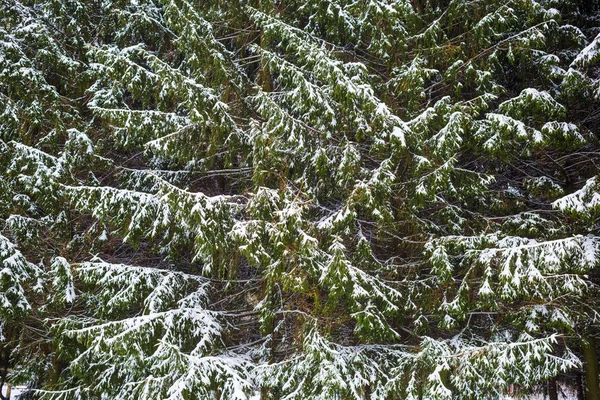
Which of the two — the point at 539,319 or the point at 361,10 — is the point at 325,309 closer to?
the point at 539,319

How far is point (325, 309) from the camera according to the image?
577cm

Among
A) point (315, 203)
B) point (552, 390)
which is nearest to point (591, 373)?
point (315, 203)

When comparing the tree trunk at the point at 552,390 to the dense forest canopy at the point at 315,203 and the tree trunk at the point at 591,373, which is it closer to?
the dense forest canopy at the point at 315,203

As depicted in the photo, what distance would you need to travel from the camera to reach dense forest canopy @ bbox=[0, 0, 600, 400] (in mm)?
5262

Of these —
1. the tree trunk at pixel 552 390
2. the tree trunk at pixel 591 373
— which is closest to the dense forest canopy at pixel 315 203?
the tree trunk at pixel 591 373

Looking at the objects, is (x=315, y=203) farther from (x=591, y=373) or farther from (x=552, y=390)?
(x=552, y=390)

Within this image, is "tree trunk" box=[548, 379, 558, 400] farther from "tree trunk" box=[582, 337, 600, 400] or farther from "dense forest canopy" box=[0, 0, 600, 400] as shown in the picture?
"tree trunk" box=[582, 337, 600, 400]

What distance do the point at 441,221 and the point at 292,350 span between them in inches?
115

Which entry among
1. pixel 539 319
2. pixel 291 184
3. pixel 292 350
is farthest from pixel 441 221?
pixel 292 350

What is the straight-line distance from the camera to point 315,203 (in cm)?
657

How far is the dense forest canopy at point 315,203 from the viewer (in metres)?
5.26

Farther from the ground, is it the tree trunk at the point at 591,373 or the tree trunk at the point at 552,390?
the tree trunk at the point at 552,390

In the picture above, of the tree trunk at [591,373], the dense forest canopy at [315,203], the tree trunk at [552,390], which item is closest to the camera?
the dense forest canopy at [315,203]

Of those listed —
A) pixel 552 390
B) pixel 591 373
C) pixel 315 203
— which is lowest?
pixel 315 203
